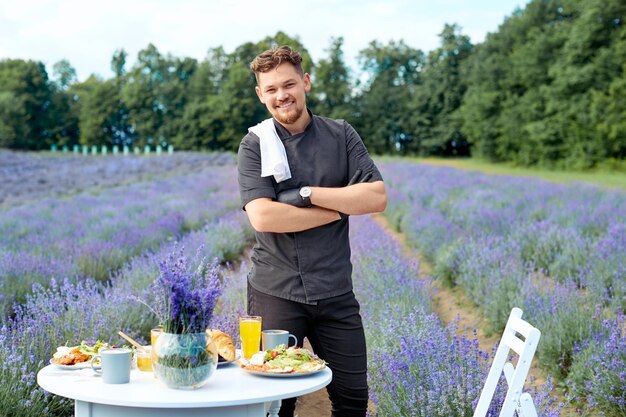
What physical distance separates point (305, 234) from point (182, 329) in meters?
0.87

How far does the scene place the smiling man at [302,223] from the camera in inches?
112

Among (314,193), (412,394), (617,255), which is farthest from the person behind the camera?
(617,255)

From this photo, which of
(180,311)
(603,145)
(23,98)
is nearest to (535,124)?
(603,145)

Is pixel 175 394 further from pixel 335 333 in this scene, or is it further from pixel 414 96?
pixel 414 96

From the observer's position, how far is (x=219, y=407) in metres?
2.12

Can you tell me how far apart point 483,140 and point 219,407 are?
45.3 meters

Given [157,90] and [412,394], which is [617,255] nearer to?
[412,394]

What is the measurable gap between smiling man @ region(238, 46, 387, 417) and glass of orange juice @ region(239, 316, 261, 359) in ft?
1.12

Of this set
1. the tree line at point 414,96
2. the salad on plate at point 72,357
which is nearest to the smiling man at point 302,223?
the salad on plate at point 72,357

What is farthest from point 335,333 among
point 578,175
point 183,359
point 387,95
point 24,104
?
point 24,104

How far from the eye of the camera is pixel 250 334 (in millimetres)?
2531

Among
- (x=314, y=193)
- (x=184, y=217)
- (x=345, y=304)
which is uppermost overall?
(x=314, y=193)

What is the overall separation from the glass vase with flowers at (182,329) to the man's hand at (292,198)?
73 cm

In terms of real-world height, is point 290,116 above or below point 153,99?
below
